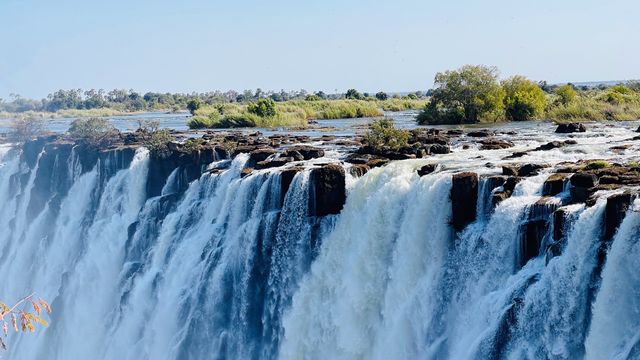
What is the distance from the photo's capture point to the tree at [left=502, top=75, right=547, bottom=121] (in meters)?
48.9

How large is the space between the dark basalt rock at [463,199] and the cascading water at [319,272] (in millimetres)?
162

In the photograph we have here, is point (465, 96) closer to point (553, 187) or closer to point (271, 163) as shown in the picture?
point (271, 163)

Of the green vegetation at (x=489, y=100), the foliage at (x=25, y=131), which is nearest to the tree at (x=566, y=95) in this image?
the green vegetation at (x=489, y=100)

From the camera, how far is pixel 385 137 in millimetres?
28031

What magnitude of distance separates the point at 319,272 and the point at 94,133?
941 inches

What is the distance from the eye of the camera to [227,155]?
1238 inches

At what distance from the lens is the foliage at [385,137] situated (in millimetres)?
27531

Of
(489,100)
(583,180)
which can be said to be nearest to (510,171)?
(583,180)

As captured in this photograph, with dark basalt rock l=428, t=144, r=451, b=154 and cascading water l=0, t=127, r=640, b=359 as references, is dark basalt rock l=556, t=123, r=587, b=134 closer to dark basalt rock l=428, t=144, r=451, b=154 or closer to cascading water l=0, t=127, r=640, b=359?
dark basalt rock l=428, t=144, r=451, b=154

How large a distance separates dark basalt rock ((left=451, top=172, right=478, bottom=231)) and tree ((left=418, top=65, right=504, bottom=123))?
103 ft

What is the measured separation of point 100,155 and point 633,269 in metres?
29.2

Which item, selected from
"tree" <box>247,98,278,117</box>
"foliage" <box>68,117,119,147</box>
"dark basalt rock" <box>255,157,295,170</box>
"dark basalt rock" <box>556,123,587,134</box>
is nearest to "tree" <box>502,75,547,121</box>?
"dark basalt rock" <box>556,123,587,134</box>

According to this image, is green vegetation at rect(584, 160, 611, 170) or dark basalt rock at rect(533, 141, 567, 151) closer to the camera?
green vegetation at rect(584, 160, 611, 170)

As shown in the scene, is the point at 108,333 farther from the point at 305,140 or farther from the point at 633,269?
the point at 633,269
